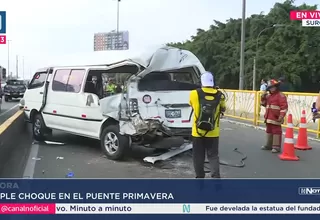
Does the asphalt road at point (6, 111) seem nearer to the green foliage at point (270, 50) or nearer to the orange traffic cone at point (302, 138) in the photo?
the orange traffic cone at point (302, 138)

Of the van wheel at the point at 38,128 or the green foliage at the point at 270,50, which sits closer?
the van wheel at the point at 38,128

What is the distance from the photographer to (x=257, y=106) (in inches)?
583

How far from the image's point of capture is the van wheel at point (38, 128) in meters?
9.97

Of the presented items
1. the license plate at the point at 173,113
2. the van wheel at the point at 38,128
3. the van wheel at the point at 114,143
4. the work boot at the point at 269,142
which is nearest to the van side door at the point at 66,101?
the van wheel at the point at 38,128

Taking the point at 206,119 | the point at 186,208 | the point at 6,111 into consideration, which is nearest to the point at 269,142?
the point at 206,119

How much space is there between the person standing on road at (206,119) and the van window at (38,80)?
5.51m

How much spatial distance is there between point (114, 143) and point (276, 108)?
380cm

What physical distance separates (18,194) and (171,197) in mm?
1164

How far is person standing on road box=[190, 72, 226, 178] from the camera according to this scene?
565cm

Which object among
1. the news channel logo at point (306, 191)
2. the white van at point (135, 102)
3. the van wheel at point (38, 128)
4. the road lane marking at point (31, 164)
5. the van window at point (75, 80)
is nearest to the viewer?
the news channel logo at point (306, 191)

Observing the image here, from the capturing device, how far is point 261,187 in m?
3.17

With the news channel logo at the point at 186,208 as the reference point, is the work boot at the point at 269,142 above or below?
below

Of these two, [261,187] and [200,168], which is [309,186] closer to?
[261,187]

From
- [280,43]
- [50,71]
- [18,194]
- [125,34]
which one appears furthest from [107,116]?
[280,43]
